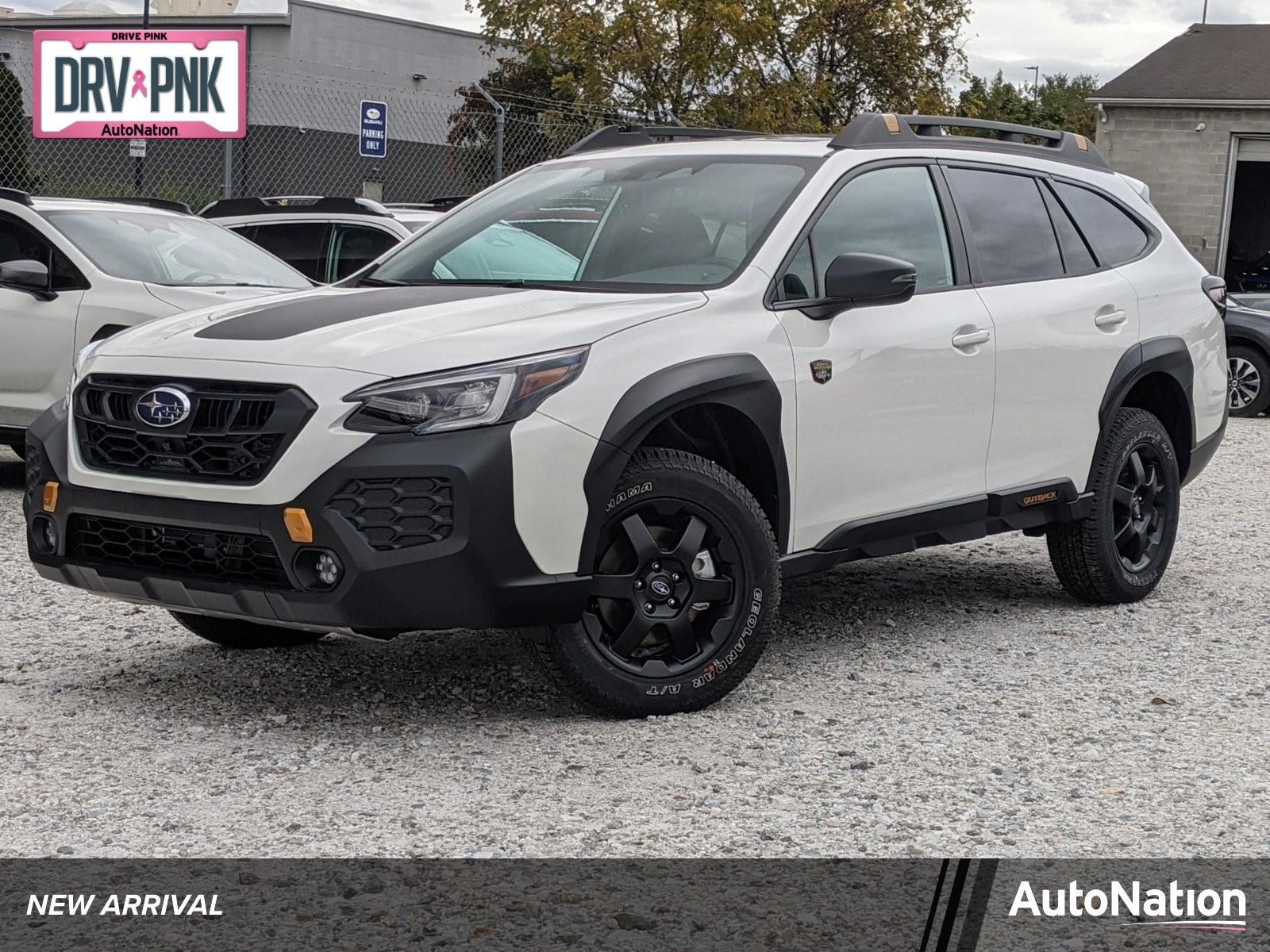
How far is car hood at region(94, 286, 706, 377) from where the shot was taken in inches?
182

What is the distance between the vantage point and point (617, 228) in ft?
19.1

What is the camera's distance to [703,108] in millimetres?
31359

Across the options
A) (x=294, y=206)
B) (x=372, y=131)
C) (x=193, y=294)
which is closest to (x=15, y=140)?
(x=372, y=131)

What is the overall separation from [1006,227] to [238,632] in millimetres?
3196

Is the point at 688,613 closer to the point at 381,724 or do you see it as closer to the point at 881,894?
the point at 381,724

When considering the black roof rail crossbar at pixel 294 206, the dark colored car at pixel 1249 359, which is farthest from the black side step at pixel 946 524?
the dark colored car at pixel 1249 359

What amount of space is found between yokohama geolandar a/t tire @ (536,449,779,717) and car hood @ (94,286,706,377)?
1.51 ft

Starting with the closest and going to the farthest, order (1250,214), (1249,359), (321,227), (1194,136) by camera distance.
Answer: (321,227) → (1249,359) → (1194,136) → (1250,214)

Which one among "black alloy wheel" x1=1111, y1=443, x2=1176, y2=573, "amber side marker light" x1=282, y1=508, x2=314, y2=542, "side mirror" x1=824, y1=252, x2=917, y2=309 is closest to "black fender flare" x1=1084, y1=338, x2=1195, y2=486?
"black alloy wheel" x1=1111, y1=443, x2=1176, y2=573

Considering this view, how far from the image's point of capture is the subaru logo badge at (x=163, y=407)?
473cm

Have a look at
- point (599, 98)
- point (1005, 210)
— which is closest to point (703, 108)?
point (599, 98)

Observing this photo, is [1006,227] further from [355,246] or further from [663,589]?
[355,246]

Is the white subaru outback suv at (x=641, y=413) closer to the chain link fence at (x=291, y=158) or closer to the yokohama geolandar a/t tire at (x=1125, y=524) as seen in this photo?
the yokohama geolandar a/t tire at (x=1125, y=524)

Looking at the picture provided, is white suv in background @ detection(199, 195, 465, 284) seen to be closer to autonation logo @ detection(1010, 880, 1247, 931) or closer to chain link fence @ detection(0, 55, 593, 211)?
autonation logo @ detection(1010, 880, 1247, 931)
